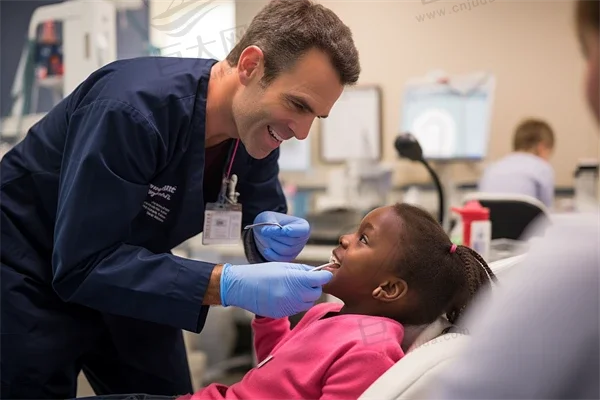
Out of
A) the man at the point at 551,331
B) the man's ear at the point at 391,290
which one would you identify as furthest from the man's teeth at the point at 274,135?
the man at the point at 551,331

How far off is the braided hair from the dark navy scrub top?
377 mm

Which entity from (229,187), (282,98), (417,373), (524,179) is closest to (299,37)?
(282,98)

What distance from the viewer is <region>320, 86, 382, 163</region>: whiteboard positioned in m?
3.76

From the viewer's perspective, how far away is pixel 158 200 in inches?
48.5

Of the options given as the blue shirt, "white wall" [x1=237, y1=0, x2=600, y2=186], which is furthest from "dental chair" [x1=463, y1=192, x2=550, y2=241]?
the blue shirt

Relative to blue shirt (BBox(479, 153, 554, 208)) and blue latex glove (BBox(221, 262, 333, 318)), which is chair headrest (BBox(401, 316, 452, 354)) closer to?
blue latex glove (BBox(221, 262, 333, 318))

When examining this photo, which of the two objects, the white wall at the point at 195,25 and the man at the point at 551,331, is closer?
the man at the point at 551,331

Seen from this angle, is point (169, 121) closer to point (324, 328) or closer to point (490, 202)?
point (324, 328)

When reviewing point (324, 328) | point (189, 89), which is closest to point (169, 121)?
point (189, 89)

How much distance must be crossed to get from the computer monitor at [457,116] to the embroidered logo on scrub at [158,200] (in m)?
2.44

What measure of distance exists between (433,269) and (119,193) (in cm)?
58

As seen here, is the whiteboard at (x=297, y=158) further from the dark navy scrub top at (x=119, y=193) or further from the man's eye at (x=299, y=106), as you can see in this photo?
the man's eye at (x=299, y=106)

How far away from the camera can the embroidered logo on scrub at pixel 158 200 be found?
1218mm

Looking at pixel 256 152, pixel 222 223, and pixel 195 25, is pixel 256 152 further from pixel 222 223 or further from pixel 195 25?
pixel 195 25
